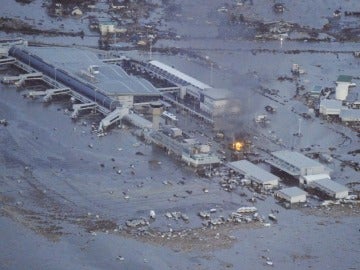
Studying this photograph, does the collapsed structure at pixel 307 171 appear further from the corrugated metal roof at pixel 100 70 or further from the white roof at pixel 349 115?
the corrugated metal roof at pixel 100 70

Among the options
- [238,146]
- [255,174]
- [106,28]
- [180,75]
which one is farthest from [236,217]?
[106,28]

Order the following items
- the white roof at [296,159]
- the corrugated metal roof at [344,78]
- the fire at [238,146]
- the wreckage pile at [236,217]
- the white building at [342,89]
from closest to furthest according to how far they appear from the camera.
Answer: the wreckage pile at [236,217] < the white roof at [296,159] < the fire at [238,146] < the white building at [342,89] < the corrugated metal roof at [344,78]

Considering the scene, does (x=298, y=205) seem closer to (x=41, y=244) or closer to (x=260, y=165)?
(x=260, y=165)

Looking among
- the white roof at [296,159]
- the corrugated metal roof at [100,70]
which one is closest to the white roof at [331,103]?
the white roof at [296,159]

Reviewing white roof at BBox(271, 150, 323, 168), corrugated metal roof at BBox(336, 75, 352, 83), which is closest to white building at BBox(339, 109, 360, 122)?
corrugated metal roof at BBox(336, 75, 352, 83)

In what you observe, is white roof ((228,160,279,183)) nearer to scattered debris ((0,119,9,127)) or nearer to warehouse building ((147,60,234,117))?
warehouse building ((147,60,234,117))

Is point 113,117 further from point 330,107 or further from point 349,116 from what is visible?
point 349,116
